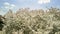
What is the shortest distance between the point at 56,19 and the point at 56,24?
952 millimetres

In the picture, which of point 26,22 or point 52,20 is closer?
point 52,20

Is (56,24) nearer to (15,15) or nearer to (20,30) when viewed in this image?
(20,30)

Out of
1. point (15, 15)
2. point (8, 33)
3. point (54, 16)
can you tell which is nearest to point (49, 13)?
point (54, 16)

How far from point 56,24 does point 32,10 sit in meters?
3.42

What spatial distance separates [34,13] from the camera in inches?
567

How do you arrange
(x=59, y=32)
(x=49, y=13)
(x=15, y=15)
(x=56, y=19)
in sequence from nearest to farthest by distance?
(x=59, y=32), (x=56, y=19), (x=49, y=13), (x=15, y=15)

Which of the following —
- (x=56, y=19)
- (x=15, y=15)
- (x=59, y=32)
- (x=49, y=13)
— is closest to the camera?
(x=59, y=32)

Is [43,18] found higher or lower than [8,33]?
higher

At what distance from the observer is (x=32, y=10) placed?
1484 cm

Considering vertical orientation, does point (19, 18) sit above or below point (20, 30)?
above

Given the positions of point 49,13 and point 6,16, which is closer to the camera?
point 49,13

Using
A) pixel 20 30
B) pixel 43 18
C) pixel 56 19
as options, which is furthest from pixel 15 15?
pixel 56 19

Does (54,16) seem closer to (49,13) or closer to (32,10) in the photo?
(49,13)

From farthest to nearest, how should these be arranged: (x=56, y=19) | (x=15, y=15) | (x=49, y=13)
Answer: (x=15, y=15) < (x=49, y=13) < (x=56, y=19)
